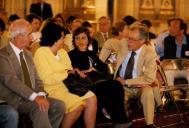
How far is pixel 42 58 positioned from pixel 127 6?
9.39 meters

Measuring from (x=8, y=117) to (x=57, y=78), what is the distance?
1064 mm

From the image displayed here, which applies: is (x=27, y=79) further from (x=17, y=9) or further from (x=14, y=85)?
(x=17, y=9)

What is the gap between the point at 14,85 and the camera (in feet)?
18.4

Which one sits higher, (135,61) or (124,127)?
(135,61)

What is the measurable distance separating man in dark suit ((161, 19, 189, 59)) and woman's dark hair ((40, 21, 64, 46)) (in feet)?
10.7

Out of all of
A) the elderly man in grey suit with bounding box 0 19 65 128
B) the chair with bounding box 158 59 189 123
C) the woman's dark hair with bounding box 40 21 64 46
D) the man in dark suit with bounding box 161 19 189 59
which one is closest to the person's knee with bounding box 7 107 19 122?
the elderly man in grey suit with bounding box 0 19 65 128

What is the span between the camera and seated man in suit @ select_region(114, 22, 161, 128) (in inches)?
266

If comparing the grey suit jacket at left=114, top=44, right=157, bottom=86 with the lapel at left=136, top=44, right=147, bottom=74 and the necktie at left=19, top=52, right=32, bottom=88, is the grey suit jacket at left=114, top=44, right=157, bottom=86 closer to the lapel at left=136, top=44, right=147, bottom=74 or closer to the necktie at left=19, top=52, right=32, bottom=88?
the lapel at left=136, top=44, right=147, bottom=74

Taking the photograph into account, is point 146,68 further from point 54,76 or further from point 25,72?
point 25,72

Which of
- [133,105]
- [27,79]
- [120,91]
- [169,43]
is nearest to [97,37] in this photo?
[169,43]

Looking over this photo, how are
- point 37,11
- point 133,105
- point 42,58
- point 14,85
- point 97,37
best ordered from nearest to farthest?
1. point 14,85
2. point 42,58
3. point 133,105
4. point 97,37
5. point 37,11

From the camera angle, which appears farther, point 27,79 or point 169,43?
point 169,43

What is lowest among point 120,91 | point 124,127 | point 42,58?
point 124,127

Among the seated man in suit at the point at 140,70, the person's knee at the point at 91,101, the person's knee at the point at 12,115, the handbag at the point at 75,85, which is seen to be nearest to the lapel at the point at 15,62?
the person's knee at the point at 12,115
